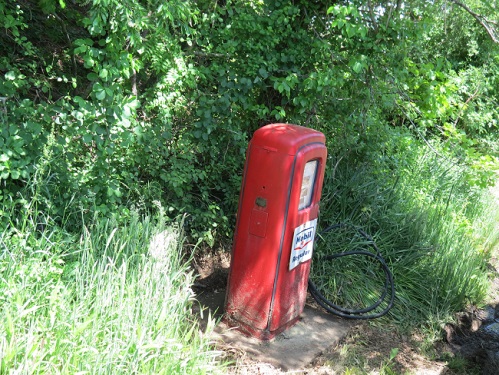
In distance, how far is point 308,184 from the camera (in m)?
4.33

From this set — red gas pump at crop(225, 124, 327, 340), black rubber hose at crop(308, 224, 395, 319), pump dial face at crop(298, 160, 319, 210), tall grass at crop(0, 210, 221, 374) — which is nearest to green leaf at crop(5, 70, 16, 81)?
tall grass at crop(0, 210, 221, 374)

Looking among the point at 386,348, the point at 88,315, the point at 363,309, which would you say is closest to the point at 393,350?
the point at 386,348

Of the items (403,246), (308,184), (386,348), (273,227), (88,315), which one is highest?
(308,184)

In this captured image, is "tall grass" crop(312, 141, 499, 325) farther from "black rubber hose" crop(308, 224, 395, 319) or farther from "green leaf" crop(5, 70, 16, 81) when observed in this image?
"green leaf" crop(5, 70, 16, 81)

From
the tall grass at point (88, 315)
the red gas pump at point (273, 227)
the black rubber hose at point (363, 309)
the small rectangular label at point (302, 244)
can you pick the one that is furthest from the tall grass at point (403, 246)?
the tall grass at point (88, 315)

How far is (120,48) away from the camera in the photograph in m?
4.19

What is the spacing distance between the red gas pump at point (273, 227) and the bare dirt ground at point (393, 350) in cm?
38

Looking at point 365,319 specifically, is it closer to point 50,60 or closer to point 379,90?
point 379,90

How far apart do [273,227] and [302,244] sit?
1.26ft

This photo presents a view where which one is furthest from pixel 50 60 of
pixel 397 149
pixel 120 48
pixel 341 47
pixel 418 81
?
pixel 397 149

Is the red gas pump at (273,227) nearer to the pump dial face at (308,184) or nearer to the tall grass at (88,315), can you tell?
the pump dial face at (308,184)

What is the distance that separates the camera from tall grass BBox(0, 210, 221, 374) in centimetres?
259

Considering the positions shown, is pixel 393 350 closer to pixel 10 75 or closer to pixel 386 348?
pixel 386 348

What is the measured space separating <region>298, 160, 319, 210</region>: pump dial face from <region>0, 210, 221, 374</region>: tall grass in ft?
3.64
